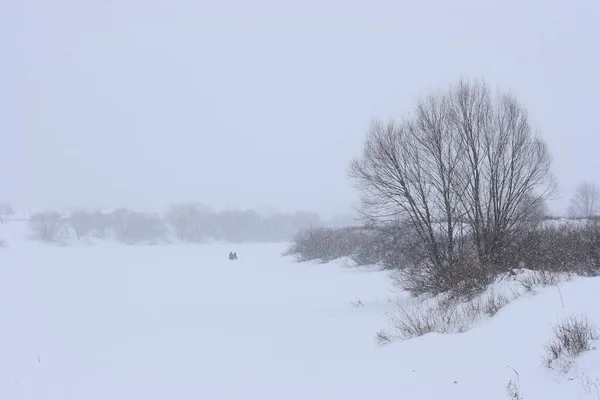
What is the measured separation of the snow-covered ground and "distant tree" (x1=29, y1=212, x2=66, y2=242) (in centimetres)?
8852

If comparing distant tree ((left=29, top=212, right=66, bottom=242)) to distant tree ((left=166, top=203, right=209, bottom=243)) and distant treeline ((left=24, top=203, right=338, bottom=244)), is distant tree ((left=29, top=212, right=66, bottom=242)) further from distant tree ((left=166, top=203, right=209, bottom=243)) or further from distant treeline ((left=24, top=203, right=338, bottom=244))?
distant tree ((left=166, top=203, right=209, bottom=243))

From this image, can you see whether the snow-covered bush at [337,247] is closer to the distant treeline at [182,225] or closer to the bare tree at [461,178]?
the bare tree at [461,178]

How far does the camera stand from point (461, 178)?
15.7 metres

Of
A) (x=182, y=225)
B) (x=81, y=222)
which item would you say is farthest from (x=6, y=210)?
(x=182, y=225)

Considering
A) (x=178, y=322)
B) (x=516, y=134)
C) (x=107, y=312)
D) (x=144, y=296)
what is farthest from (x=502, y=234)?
(x=144, y=296)

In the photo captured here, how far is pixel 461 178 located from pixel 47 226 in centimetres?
10556

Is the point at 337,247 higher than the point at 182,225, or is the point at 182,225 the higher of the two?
the point at 182,225

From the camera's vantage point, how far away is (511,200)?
15.6 metres

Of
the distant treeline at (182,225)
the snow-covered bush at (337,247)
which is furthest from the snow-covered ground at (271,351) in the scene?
the distant treeline at (182,225)

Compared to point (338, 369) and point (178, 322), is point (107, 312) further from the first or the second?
point (338, 369)

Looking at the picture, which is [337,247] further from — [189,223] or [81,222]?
[81,222]

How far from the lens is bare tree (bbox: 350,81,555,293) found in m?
15.4

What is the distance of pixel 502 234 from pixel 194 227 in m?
118

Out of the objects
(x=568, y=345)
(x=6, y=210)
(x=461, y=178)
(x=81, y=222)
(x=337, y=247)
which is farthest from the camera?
(x=6, y=210)
